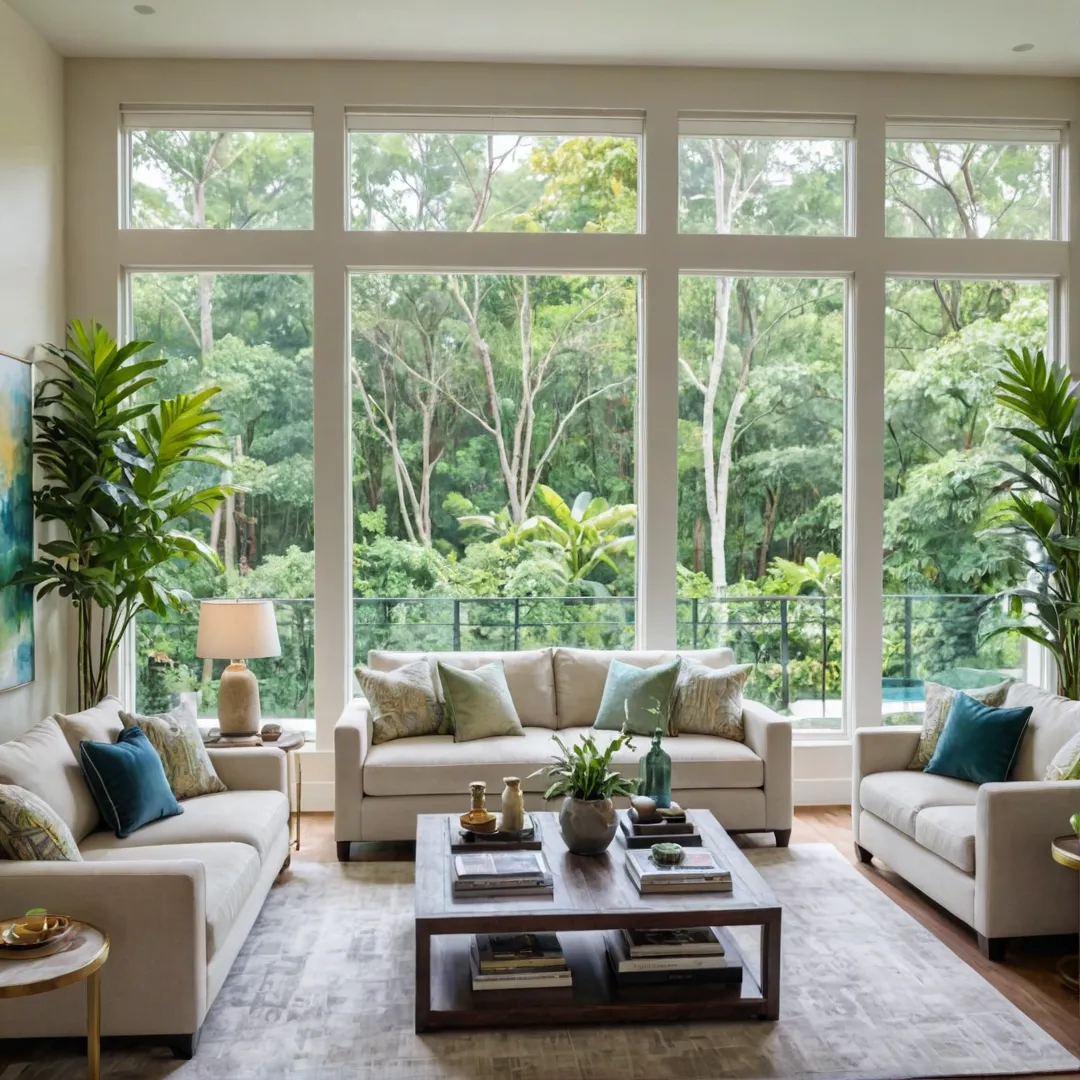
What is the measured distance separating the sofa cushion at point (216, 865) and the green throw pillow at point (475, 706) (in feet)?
4.80

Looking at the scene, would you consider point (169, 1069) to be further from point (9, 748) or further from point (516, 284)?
point (516, 284)

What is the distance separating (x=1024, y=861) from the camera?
3748 mm

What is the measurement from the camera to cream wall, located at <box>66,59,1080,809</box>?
18.6ft

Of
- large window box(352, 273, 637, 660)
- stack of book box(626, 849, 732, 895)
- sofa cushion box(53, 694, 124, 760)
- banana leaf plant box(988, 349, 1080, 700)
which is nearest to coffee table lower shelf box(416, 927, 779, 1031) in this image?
stack of book box(626, 849, 732, 895)

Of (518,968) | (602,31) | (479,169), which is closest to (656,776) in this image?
(518,968)

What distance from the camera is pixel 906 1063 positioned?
303cm

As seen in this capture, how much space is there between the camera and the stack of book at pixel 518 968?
330 cm

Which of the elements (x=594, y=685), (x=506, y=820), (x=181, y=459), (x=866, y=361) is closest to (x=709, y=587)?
(x=594, y=685)

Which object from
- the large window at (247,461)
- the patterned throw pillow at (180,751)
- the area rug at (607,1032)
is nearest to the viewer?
the area rug at (607,1032)

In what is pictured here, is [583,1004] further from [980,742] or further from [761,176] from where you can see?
[761,176]

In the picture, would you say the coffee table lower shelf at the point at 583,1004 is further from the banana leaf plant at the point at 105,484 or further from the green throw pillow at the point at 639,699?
the banana leaf plant at the point at 105,484

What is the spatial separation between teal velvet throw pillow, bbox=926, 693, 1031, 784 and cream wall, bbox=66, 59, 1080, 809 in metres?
1.39

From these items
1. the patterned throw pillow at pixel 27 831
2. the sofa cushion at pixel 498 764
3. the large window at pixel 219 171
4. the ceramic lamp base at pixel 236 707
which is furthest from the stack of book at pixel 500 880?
the large window at pixel 219 171

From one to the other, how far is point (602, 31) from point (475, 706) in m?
3.47
